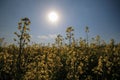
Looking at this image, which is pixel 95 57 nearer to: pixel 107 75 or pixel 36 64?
pixel 107 75

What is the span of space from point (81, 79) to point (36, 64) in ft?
11.0

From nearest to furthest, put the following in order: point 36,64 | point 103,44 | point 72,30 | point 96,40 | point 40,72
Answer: point 40,72
point 36,64
point 72,30
point 96,40
point 103,44

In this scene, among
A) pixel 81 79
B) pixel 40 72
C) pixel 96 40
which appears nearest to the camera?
pixel 40 72

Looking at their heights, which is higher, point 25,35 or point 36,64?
point 25,35

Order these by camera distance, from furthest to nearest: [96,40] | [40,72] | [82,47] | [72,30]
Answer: [96,40] < [82,47] < [72,30] < [40,72]

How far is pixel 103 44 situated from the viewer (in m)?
21.2

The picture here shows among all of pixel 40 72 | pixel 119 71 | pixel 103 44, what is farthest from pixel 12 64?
pixel 103 44

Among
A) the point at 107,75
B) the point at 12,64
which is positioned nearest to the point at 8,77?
the point at 12,64

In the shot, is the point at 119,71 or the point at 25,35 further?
the point at 119,71

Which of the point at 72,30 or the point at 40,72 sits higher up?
the point at 72,30

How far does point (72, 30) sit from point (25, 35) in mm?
4202

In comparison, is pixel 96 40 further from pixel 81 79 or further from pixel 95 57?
pixel 81 79

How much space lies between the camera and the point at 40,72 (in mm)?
8094

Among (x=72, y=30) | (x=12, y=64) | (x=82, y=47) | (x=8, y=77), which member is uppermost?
(x=72, y=30)
